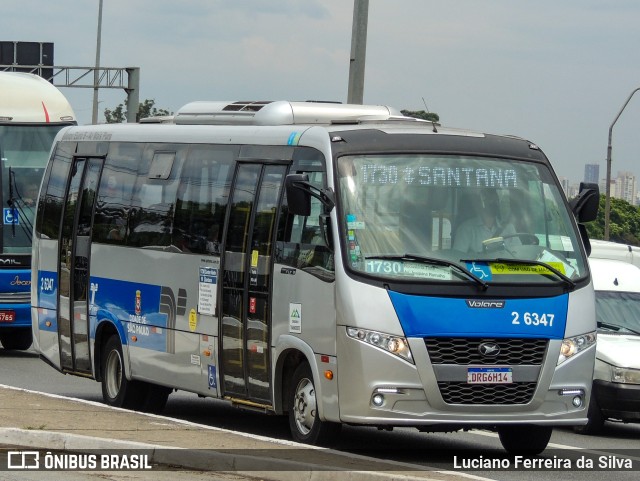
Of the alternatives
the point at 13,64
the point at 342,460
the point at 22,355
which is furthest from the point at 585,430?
the point at 13,64

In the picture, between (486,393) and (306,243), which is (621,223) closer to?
(306,243)

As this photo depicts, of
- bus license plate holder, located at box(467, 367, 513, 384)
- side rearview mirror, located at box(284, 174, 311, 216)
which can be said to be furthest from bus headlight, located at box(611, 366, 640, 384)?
side rearview mirror, located at box(284, 174, 311, 216)

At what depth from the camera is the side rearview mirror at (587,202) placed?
13039mm

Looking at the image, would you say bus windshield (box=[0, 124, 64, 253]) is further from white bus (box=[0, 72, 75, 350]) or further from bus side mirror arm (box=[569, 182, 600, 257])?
bus side mirror arm (box=[569, 182, 600, 257])

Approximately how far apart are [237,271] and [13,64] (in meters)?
40.4

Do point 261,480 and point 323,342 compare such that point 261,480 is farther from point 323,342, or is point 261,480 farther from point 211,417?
point 211,417

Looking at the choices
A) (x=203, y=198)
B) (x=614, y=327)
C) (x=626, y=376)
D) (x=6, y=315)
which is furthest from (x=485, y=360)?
(x=6, y=315)

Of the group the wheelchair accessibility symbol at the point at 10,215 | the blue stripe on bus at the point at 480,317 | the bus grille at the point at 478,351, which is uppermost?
the blue stripe on bus at the point at 480,317

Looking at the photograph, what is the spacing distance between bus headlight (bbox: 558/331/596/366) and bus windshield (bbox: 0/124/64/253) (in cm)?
1248

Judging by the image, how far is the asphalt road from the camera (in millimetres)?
12141

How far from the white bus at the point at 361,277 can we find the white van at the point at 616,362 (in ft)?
9.92

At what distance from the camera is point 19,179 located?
76.2 ft

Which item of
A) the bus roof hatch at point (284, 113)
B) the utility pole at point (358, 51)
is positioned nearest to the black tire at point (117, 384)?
the bus roof hatch at point (284, 113)

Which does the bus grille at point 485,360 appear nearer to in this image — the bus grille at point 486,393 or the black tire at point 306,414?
the bus grille at point 486,393
